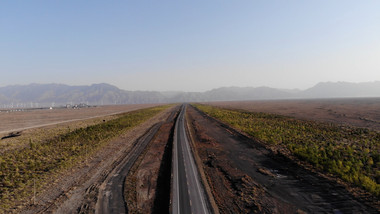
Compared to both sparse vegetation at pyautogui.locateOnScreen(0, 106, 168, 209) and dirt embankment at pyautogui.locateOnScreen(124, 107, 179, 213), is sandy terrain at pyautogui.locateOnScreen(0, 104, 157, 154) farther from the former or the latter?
dirt embankment at pyautogui.locateOnScreen(124, 107, 179, 213)

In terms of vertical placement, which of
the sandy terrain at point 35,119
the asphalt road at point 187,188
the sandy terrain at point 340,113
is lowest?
the sandy terrain at point 340,113

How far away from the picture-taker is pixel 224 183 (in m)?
11.4

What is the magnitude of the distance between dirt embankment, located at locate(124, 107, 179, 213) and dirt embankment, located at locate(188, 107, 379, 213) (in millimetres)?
2736

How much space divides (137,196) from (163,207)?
1.90m

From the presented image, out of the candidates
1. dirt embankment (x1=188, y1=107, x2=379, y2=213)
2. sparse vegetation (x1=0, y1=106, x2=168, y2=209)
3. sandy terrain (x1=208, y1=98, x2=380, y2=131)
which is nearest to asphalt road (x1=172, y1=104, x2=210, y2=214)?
dirt embankment (x1=188, y1=107, x2=379, y2=213)

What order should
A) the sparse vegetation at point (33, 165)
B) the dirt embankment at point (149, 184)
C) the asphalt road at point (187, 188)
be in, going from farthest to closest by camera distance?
the sparse vegetation at point (33, 165) → the dirt embankment at point (149, 184) → the asphalt road at point (187, 188)

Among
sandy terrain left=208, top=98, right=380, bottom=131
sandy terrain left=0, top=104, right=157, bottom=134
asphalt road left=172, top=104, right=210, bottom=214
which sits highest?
sandy terrain left=0, top=104, right=157, bottom=134

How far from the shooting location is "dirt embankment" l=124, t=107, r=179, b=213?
891cm

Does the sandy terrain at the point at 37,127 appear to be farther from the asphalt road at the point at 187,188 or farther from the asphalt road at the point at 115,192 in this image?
the asphalt road at the point at 187,188

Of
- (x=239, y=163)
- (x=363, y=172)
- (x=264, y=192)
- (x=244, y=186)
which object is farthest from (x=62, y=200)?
(x=363, y=172)

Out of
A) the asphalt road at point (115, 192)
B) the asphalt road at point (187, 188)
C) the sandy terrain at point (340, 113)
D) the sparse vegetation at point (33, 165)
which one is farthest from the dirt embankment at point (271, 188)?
the sandy terrain at point (340, 113)

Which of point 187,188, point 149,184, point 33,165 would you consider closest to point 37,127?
point 33,165

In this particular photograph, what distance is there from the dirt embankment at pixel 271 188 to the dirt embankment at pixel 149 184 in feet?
8.98

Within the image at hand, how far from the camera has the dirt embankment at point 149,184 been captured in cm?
891
